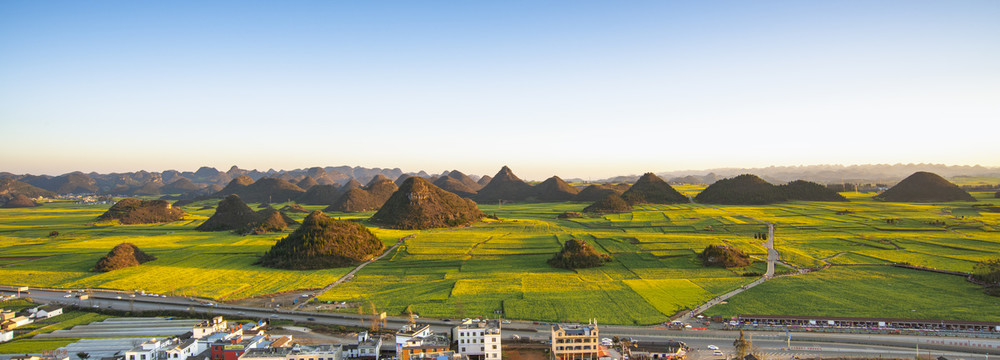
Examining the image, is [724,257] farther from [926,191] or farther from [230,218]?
[926,191]

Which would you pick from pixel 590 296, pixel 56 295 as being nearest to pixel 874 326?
pixel 590 296

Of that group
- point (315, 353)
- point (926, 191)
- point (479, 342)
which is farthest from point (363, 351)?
point (926, 191)

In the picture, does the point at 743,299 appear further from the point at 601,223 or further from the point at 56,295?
the point at 56,295

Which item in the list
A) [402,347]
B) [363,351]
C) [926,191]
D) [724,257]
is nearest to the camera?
[402,347]

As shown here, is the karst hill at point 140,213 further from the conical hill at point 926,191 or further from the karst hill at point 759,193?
the conical hill at point 926,191

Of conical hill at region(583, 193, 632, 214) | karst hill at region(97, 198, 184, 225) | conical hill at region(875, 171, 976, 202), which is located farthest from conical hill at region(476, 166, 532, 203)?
conical hill at region(875, 171, 976, 202)

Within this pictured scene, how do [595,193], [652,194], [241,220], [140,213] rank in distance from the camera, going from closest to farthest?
[241,220] < [140,213] < [652,194] < [595,193]

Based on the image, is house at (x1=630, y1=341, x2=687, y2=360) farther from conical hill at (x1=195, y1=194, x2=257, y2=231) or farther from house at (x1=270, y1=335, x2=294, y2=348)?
conical hill at (x1=195, y1=194, x2=257, y2=231)
